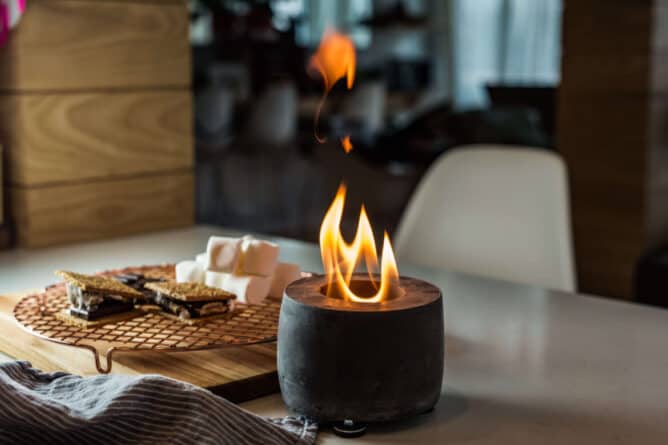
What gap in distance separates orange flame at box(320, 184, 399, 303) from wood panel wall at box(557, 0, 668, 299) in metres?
2.29

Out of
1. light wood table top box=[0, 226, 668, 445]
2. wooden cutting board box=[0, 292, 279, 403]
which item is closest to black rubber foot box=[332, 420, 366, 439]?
light wood table top box=[0, 226, 668, 445]

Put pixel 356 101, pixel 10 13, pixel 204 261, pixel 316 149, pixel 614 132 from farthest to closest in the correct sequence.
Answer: pixel 356 101 < pixel 316 149 < pixel 614 132 < pixel 10 13 < pixel 204 261

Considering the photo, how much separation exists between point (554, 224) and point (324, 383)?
100 cm

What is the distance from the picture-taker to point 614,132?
3012mm

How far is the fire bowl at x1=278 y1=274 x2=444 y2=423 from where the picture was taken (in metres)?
0.70

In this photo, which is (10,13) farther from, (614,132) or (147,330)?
(614,132)

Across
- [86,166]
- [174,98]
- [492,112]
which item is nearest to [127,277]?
[86,166]

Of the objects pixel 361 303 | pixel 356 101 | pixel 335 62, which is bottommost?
pixel 356 101

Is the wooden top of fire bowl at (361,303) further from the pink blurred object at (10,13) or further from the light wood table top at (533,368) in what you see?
the pink blurred object at (10,13)

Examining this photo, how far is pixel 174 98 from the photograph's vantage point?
178cm

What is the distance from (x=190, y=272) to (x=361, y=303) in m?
0.39

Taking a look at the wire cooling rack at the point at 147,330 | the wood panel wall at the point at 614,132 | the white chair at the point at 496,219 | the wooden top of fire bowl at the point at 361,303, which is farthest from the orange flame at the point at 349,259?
the wood panel wall at the point at 614,132

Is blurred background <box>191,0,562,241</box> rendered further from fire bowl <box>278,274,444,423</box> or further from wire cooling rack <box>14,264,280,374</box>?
fire bowl <box>278,274,444,423</box>

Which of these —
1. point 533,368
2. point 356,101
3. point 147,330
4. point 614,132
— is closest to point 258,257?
point 147,330
